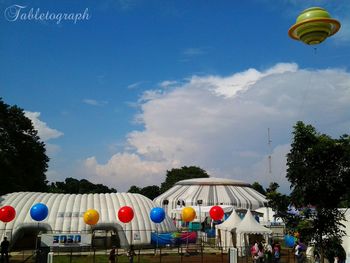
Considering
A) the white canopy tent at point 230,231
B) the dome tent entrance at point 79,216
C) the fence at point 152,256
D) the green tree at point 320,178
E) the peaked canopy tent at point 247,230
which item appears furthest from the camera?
the dome tent entrance at point 79,216

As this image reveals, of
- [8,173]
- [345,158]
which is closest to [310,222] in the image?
[345,158]

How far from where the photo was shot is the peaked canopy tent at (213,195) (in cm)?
6078

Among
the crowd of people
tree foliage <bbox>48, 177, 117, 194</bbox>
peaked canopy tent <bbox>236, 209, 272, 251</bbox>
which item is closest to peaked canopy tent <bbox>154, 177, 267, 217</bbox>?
peaked canopy tent <bbox>236, 209, 272, 251</bbox>

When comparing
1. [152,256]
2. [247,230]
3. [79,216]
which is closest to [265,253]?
[247,230]

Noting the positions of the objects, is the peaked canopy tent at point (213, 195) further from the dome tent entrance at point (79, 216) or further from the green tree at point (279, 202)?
the green tree at point (279, 202)

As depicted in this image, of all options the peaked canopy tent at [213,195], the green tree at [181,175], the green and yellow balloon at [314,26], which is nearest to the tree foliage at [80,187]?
the green tree at [181,175]

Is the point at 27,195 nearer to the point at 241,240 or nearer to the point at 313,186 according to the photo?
the point at 241,240

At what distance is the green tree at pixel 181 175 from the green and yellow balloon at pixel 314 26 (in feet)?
291

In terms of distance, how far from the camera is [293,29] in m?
14.4

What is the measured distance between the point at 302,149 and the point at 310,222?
7.22 ft

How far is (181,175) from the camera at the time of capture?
103 metres

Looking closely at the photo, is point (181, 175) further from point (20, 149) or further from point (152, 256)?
point (152, 256)

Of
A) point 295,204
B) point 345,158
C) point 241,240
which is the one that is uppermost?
point 345,158

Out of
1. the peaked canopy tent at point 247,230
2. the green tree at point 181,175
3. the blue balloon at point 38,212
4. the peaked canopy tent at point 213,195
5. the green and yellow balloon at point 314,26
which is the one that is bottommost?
the peaked canopy tent at point 247,230
